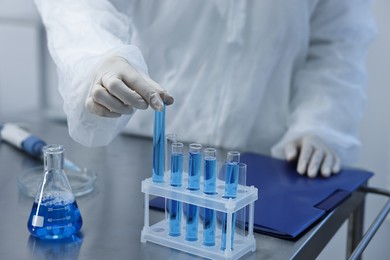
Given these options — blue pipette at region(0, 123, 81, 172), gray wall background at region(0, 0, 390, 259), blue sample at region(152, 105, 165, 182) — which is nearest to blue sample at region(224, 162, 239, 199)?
blue sample at region(152, 105, 165, 182)

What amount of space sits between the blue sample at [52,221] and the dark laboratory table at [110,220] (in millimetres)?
13

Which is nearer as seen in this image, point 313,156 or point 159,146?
point 159,146

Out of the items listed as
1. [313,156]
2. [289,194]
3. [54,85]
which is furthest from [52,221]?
[54,85]

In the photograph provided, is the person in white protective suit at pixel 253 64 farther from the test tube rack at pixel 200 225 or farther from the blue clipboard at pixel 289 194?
the test tube rack at pixel 200 225

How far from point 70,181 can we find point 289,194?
431mm

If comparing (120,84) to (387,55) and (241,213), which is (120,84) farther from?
(387,55)

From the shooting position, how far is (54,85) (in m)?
A: 2.65

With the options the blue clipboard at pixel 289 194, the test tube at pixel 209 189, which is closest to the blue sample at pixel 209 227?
the test tube at pixel 209 189

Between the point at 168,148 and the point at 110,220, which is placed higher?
the point at 168,148

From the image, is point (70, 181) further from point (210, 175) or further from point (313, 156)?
point (313, 156)

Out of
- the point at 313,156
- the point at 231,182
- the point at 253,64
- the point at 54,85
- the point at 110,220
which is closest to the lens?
the point at 231,182

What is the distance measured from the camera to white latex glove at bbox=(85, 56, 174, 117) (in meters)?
0.85

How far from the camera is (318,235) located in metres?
0.96

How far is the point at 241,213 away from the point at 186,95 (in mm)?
661
